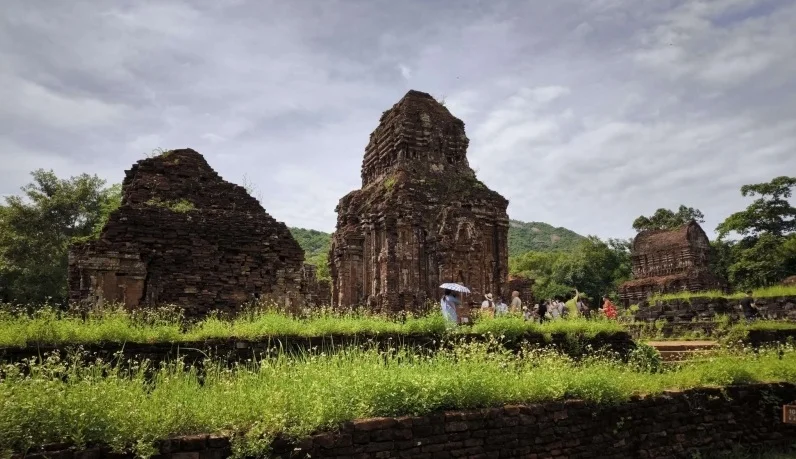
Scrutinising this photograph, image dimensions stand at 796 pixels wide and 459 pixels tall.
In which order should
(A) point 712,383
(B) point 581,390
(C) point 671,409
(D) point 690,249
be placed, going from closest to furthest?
1. (B) point 581,390
2. (C) point 671,409
3. (A) point 712,383
4. (D) point 690,249

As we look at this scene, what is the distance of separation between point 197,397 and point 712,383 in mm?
8150

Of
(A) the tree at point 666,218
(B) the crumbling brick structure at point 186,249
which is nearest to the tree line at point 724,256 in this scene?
(A) the tree at point 666,218

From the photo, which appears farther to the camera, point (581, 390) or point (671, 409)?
point (671, 409)

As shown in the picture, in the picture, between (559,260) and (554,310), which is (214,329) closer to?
(554,310)

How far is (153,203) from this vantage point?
12.7 m

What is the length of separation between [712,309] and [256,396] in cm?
1696

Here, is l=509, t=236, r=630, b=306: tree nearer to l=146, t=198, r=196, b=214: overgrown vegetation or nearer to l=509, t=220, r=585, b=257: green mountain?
l=509, t=220, r=585, b=257: green mountain

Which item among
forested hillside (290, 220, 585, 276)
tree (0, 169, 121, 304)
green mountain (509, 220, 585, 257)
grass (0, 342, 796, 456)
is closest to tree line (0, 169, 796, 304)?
tree (0, 169, 121, 304)

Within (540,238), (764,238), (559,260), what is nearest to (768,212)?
(764,238)

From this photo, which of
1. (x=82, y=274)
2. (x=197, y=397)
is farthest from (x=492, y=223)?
(x=197, y=397)

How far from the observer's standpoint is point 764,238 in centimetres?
3928

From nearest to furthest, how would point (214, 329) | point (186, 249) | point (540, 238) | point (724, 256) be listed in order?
point (214, 329) → point (186, 249) → point (724, 256) → point (540, 238)

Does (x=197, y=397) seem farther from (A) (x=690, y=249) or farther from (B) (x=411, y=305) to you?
(A) (x=690, y=249)

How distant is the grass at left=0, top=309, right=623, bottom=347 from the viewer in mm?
6645
